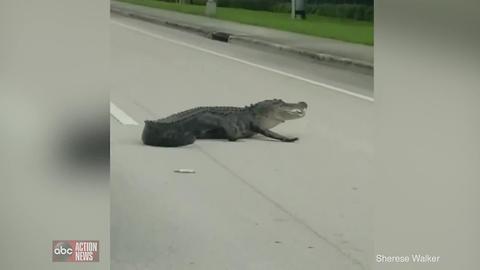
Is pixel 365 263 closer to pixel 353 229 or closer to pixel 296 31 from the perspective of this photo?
pixel 353 229

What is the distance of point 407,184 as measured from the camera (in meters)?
4.71

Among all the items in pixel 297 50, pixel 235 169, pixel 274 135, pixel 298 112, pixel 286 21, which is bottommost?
pixel 235 169

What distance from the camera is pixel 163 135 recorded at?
15.2 ft

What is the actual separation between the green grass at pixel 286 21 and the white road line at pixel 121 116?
0.56 meters

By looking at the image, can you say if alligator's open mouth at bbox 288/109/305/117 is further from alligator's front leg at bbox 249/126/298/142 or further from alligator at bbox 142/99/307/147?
alligator's front leg at bbox 249/126/298/142

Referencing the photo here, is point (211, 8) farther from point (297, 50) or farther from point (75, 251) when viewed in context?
point (75, 251)

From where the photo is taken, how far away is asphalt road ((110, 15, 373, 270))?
445 cm

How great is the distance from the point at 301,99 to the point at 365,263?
793 millimetres

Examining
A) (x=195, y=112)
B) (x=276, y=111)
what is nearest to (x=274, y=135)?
(x=276, y=111)

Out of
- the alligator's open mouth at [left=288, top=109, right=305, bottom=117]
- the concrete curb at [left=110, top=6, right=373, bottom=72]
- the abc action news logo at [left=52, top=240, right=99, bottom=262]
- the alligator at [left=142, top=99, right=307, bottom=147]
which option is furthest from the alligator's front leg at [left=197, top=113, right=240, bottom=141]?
the abc action news logo at [left=52, top=240, right=99, bottom=262]

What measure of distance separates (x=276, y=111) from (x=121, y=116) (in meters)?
0.71

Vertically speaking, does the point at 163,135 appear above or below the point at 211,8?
below

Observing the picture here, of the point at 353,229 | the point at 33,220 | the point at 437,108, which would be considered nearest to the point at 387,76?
the point at 437,108

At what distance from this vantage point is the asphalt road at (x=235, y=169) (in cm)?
445
